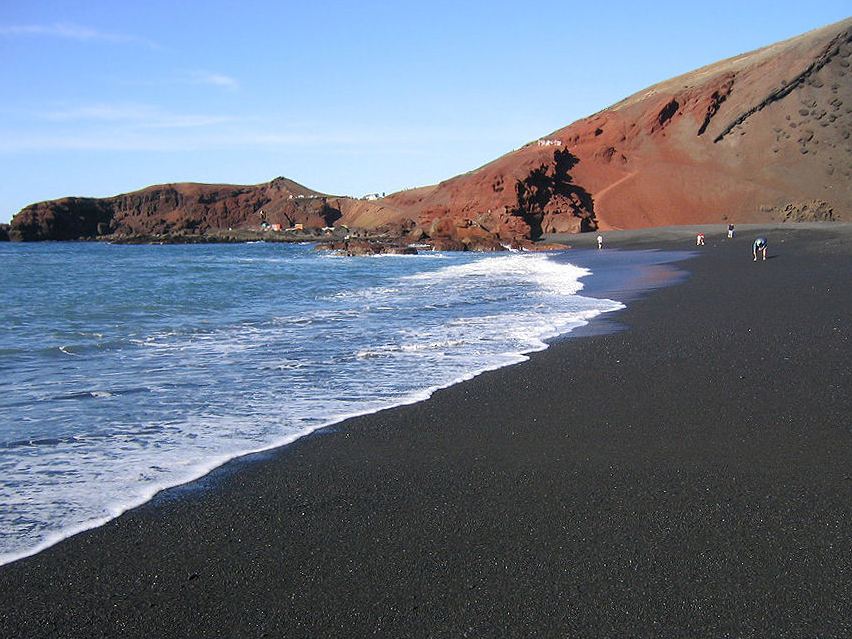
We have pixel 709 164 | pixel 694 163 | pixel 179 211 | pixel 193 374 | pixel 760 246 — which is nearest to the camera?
pixel 193 374

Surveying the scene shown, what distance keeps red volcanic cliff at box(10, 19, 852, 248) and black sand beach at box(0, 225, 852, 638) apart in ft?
159

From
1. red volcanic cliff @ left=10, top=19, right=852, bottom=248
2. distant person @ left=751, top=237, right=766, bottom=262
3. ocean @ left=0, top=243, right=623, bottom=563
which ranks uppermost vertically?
red volcanic cliff @ left=10, top=19, right=852, bottom=248

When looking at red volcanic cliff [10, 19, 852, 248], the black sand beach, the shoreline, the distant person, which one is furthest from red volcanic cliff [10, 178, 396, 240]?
the black sand beach

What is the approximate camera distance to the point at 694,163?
69.9 metres

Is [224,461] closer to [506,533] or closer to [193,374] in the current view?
[506,533]

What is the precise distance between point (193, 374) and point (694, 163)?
70164 millimetres

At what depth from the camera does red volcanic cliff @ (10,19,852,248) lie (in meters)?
62.6

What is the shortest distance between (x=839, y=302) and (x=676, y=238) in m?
36.5

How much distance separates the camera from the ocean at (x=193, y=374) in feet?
13.8

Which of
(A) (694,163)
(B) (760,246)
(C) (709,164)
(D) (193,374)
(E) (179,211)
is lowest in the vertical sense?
(D) (193,374)

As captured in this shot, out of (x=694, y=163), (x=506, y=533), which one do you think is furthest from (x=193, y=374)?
(x=694, y=163)

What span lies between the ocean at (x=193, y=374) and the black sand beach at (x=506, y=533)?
1.52 feet

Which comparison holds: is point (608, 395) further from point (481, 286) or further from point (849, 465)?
point (481, 286)

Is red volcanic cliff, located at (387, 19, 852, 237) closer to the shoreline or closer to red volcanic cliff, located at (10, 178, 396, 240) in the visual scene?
the shoreline
